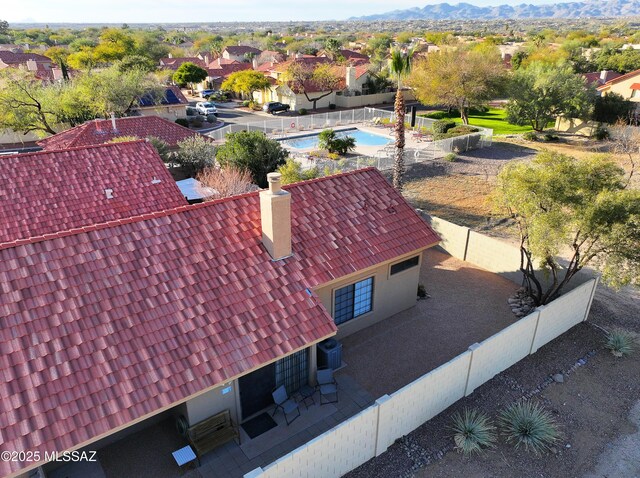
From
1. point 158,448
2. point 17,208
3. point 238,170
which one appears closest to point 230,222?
point 158,448

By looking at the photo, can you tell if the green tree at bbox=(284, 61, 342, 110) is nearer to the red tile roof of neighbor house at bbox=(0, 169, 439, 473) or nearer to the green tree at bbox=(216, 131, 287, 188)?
the green tree at bbox=(216, 131, 287, 188)

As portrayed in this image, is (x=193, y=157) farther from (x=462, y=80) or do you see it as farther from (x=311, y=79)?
(x=311, y=79)

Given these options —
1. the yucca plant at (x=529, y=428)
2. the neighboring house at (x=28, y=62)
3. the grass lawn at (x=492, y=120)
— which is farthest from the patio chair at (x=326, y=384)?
the neighboring house at (x=28, y=62)

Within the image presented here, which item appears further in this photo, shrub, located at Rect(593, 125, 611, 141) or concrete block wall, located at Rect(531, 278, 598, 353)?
shrub, located at Rect(593, 125, 611, 141)

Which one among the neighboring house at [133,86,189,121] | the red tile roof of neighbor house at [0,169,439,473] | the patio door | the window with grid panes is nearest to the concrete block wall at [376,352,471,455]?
the red tile roof of neighbor house at [0,169,439,473]

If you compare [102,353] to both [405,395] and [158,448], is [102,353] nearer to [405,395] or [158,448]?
[158,448]

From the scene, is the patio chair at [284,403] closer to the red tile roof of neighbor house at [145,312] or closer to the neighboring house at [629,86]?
the red tile roof of neighbor house at [145,312]
